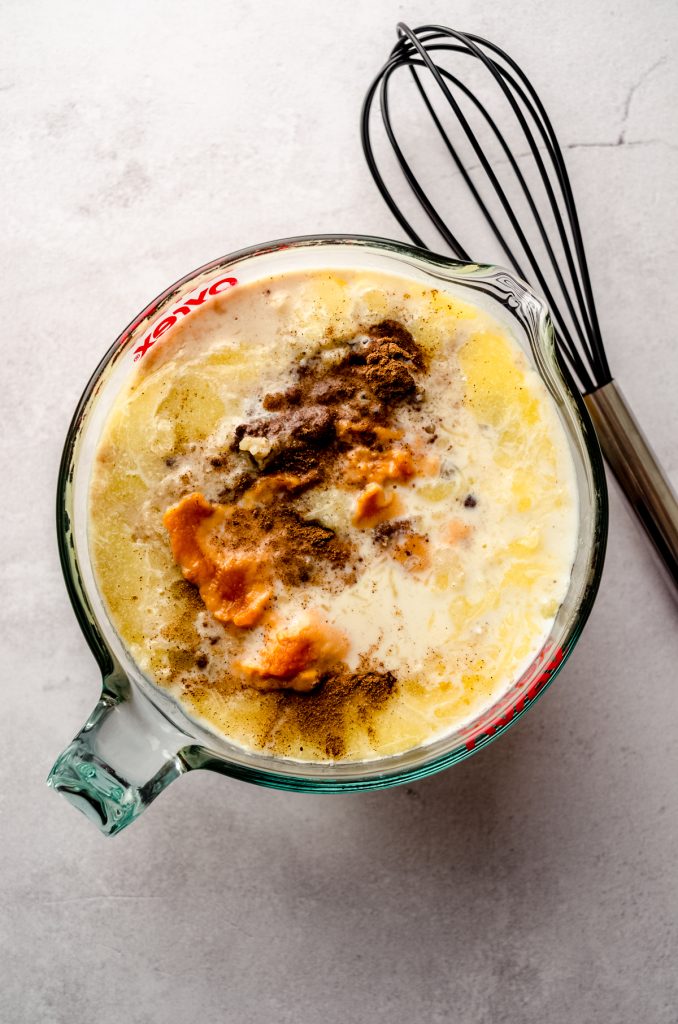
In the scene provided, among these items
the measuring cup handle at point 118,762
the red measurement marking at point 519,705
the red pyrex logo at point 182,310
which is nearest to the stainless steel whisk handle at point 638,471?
the red measurement marking at point 519,705

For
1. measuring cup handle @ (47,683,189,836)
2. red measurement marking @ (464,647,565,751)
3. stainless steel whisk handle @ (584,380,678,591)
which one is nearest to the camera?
measuring cup handle @ (47,683,189,836)

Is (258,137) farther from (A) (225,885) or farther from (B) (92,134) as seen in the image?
(A) (225,885)

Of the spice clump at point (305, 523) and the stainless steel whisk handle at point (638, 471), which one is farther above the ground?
the spice clump at point (305, 523)

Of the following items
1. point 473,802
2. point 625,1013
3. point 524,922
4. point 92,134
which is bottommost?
point 625,1013

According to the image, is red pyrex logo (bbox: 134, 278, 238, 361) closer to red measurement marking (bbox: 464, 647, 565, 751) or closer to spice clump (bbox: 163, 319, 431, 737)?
spice clump (bbox: 163, 319, 431, 737)

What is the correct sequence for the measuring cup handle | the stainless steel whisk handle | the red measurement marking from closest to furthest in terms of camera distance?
1. the measuring cup handle
2. the red measurement marking
3. the stainless steel whisk handle

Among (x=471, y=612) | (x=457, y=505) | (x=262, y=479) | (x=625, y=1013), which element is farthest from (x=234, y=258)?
(x=625, y=1013)

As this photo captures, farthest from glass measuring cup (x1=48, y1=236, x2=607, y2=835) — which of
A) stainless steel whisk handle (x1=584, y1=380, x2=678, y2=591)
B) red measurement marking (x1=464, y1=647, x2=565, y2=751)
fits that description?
stainless steel whisk handle (x1=584, y1=380, x2=678, y2=591)

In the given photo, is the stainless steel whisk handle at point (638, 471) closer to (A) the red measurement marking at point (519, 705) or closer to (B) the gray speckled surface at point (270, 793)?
(B) the gray speckled surface at point (270, 793)
